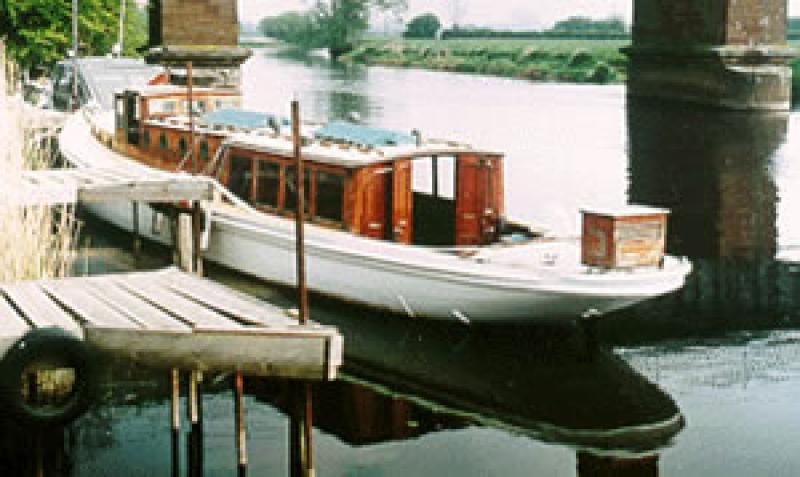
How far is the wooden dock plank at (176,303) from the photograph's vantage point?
672cm

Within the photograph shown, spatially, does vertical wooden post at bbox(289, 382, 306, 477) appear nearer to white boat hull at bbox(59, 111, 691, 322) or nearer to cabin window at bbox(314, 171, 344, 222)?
white boat hull at bbox(59, 111, 691, 322)

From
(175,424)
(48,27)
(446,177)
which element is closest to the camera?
(175,424)

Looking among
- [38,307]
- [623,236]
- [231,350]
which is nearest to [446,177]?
[623,236]

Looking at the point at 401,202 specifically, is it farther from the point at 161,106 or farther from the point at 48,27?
the point at 48,27

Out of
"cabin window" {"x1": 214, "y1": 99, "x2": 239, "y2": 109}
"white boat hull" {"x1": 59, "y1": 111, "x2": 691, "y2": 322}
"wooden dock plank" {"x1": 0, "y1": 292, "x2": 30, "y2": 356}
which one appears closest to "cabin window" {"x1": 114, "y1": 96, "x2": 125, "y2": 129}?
"cabin window" {"x1": 214, "y1": 99, "x2": 239, "y2": 109}

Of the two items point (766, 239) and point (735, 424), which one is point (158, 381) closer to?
point (735, 424)

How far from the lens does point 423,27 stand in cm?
13550

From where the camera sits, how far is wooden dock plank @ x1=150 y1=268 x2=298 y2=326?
269 inches

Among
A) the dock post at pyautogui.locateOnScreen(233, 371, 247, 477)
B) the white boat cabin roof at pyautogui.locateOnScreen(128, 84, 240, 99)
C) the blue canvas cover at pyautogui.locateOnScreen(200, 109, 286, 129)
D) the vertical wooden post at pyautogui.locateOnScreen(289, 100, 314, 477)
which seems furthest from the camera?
the white boat cabin roof at pyautogui.locateOnScreen(128, 84, 240, 99)

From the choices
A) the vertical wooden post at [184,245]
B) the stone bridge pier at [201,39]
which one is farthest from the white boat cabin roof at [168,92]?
the stone bridge pier at [201,39]

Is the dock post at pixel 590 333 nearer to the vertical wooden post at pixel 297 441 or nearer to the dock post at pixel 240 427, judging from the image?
the vertical wooden post at pixel 297 441

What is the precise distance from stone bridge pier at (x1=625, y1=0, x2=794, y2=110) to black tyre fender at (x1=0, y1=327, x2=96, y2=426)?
29.4 metres

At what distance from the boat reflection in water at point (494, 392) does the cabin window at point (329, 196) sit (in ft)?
3.51

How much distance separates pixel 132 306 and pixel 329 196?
520 centimetres
